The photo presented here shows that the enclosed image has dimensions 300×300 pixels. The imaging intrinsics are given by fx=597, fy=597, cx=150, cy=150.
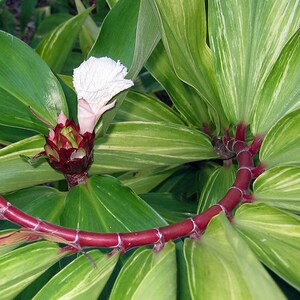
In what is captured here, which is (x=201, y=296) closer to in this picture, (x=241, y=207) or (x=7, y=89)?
(x=241, y=207)

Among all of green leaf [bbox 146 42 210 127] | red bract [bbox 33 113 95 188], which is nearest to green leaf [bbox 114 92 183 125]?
green leaf [bbox 146 42 210 127]

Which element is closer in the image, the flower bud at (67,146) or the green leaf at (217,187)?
the flower bud at (67,146)

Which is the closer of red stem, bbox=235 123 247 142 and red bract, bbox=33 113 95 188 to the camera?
red bract, bbox=33 113 95 188

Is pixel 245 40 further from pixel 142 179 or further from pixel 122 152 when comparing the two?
pixel 142 179

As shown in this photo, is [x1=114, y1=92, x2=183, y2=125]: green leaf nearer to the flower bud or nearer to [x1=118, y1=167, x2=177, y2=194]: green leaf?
[x1=118, y1=167, x2=177, y2=194]: green leaf

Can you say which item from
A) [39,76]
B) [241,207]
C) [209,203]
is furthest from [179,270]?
[39,76]

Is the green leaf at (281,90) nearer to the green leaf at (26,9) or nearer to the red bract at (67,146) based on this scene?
the red bract at (67,146)

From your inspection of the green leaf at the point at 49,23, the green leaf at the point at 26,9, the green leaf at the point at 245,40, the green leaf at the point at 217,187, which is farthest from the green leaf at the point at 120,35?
the green leaf at the point at 26,9
